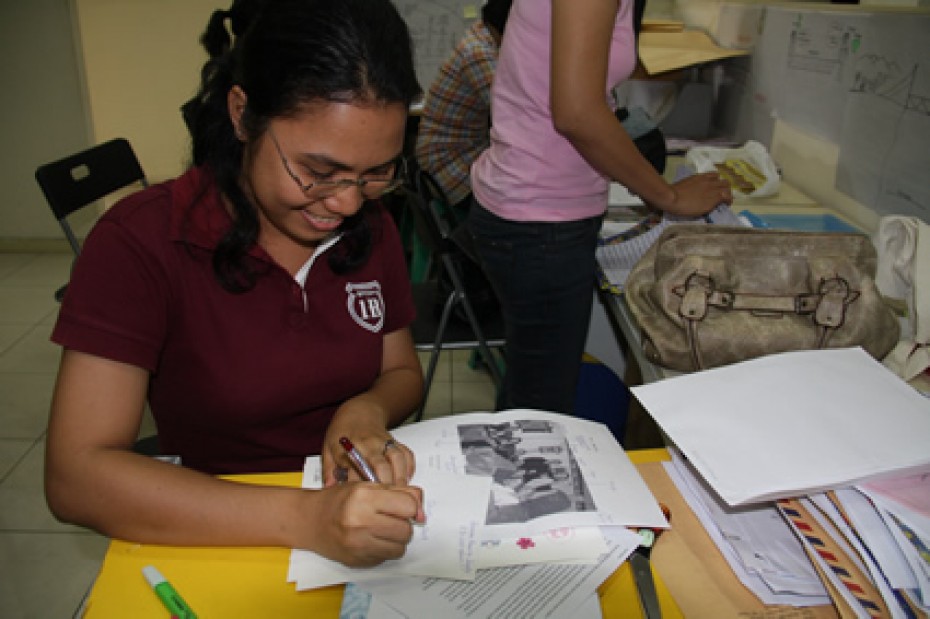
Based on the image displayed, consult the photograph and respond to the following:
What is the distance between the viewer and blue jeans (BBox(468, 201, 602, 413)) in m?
1.48

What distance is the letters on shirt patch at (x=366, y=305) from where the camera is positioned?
3.49 ft

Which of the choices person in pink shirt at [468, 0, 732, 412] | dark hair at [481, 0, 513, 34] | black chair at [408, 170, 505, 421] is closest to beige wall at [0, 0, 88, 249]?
black chair at [408, 170, 505, 421]

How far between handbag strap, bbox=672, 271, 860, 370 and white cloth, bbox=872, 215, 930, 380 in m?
0.14

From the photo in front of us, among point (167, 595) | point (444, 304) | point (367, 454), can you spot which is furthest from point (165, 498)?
point (444, 304)

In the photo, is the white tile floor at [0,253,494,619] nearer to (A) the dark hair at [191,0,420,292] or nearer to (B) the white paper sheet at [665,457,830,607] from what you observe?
(A) the dark hair at [191,0,420,292]

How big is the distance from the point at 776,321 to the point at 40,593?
1.78 meters

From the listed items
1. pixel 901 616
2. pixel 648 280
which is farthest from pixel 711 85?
pixel 901 616

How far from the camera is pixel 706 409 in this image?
871mm

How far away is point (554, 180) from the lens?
1.43 metres

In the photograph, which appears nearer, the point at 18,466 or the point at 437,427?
the point at 437,427

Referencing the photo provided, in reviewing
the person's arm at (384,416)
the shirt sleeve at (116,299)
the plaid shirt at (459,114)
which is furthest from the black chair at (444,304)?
the shirt sleeve at (116,299)

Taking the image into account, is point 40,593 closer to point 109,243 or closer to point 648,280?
point 109,243

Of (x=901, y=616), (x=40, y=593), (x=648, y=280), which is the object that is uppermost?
(x=648, y=280)

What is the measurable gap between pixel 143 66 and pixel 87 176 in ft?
6.82
